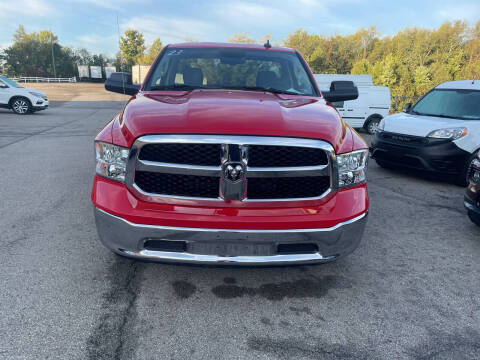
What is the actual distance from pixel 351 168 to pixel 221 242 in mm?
1047

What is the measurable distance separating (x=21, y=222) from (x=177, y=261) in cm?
258

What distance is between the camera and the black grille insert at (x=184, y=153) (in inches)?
92.4

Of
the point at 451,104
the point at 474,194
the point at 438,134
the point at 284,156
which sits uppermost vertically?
the point at 451,104

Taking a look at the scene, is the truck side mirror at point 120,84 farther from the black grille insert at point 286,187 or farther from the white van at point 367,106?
the white van at point 367,106

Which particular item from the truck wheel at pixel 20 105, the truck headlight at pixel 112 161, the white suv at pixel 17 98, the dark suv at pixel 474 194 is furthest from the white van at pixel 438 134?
the truck wheel at pixel 20 105

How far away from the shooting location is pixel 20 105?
1666 cm

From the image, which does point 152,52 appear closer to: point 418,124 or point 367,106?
point 367,106

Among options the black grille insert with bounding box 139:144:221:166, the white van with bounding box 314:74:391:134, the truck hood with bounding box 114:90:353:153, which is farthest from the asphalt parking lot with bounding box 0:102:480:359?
the white van with bounding box 314:74:391:134

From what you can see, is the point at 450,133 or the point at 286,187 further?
the point at 450,133

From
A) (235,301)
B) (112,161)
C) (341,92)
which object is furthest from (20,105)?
(235,301)

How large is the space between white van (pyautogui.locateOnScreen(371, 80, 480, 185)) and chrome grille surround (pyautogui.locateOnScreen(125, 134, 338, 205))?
15.5 ft

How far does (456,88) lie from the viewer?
24.6 feet

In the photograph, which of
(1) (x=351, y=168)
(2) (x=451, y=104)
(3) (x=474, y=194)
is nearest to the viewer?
(1) (x=351, y=168)

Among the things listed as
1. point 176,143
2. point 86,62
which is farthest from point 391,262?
point 86,62
